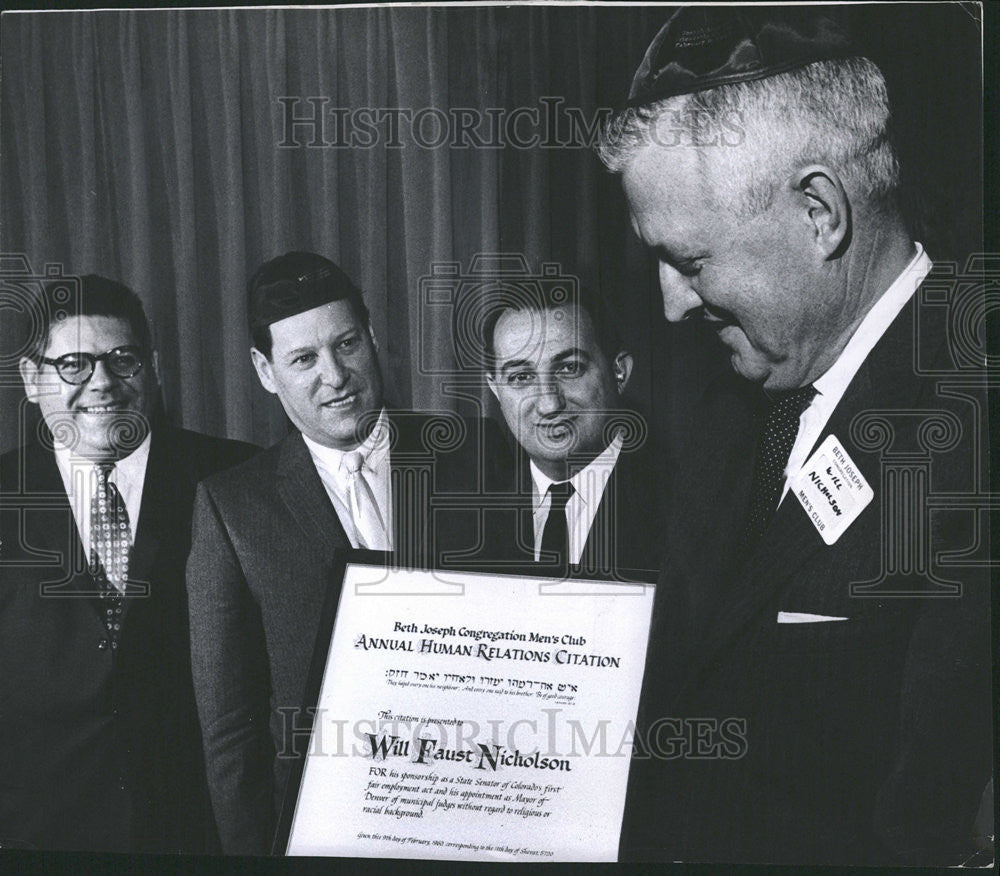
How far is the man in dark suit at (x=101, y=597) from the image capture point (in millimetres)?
1971

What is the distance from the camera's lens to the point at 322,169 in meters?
1.97

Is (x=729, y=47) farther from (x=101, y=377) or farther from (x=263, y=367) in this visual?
(x=101, y=377)

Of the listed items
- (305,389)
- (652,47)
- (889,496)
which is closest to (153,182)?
(305,389)

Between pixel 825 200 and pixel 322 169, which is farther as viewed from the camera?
pixel 322 169

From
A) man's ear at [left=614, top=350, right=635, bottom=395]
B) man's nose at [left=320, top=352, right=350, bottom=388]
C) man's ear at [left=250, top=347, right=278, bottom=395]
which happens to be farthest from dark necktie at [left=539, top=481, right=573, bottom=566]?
man's ear at [left=250, top=347, right=278, bottom=395]

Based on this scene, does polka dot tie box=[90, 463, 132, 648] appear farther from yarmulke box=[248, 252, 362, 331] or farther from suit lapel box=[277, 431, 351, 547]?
yarmulke box=[248, 252, 362, 331]

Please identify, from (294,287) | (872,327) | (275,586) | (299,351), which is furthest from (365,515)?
(872,327)

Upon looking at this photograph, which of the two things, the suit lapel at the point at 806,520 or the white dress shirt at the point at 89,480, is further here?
the white dress shirt at the point at 89,480

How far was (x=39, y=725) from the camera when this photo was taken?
6.53ft

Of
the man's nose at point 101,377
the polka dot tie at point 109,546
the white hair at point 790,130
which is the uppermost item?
the white hair at point 790,130

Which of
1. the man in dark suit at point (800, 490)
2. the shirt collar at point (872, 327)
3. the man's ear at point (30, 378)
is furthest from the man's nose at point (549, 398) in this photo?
the man's ear at point (30, 378)

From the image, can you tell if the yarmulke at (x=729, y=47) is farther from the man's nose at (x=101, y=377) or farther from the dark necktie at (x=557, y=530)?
the man's nose at (x=101, y=377)

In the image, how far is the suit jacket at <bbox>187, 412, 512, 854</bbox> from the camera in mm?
1950

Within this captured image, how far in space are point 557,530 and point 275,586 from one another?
55 centimetres
